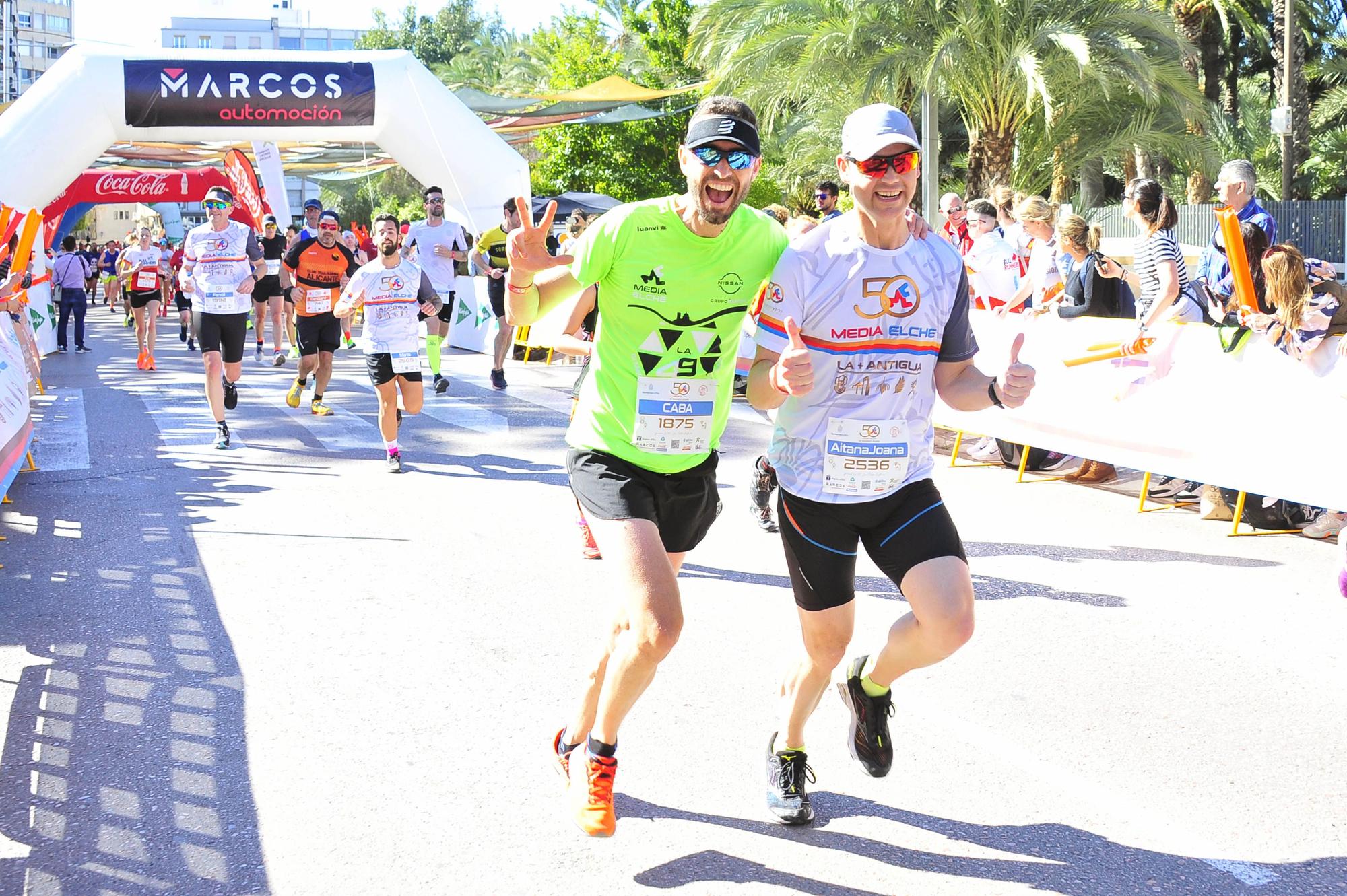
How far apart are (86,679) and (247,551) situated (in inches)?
92.3

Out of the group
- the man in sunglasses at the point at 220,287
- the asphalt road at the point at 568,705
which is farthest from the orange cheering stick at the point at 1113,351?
the man in sunglasses at the point at 220,287

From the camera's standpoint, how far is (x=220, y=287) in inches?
443

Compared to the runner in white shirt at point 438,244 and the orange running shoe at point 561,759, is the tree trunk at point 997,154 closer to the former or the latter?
the runner in white shirt at point 438,244

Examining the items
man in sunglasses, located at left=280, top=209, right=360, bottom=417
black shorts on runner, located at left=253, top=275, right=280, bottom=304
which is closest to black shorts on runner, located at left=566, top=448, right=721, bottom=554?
man in sunglasses, located at left=280, top=209, right=360, bottom=417

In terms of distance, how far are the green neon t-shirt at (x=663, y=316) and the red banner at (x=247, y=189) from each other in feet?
71.4

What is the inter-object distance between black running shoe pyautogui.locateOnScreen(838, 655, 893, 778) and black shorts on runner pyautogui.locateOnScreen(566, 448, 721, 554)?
2.12ft

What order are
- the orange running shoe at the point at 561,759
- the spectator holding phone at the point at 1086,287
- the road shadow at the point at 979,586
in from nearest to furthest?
the orange running shoe at the point at 561,759 < the road shadow at the point at 979,586 < the spectator holding phone at the point at 1086,287

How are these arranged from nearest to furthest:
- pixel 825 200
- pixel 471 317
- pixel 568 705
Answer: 1. pixel 568 705
2. pixel 825 200
3. pixel 471 317

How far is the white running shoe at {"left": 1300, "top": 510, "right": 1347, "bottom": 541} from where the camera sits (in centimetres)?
785

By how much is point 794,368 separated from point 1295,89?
29.4 meters

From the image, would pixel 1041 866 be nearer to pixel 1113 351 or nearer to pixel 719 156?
pixel 719 156

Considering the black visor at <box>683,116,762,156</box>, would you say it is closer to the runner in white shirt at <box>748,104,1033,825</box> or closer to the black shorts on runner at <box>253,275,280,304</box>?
the runner in white shirt at <box>748,104,1033,825</box>

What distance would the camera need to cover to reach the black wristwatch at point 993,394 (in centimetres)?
383

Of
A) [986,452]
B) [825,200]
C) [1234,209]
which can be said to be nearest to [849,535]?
[1234,209]
